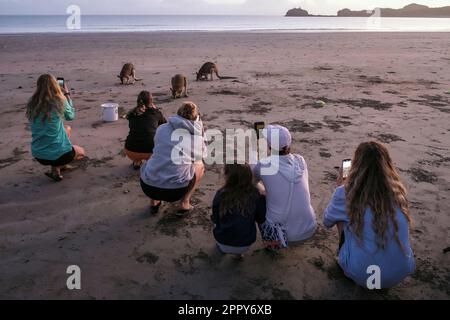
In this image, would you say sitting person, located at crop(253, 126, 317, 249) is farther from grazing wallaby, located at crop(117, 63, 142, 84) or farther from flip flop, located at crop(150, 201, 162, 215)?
grazing wallaby, located at crop(117, 63, 142, 84)

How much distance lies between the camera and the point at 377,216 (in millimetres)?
2771

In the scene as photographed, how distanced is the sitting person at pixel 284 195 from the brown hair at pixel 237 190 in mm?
224

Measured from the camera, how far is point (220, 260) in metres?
3.53

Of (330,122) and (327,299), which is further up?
(330,122)

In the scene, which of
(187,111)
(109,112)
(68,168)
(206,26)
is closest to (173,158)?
(187,111)

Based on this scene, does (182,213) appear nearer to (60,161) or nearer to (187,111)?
(187,111)

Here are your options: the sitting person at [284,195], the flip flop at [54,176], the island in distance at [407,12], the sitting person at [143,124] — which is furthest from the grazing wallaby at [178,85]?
the island in distance at [407,12]

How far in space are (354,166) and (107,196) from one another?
311 centimetres

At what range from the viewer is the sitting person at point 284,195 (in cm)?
337

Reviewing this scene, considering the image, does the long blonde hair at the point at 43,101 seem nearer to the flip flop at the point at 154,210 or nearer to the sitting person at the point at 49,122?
the sitting person at the point at 49,122

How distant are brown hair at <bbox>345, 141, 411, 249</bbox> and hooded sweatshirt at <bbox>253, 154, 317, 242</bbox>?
574 mm

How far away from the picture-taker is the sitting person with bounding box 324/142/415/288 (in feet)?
9.16
